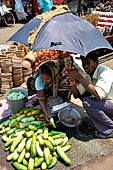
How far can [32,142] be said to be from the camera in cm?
268

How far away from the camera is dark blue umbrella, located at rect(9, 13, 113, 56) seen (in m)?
2.51

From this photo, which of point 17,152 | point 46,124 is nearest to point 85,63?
point 46,124

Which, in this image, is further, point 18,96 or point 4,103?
point 4,103

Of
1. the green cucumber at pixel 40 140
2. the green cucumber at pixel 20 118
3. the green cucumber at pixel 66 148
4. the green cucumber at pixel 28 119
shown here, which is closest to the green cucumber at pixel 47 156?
the green cucumber at pixel 40 140

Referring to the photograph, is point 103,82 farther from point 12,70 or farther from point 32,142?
point 12,70

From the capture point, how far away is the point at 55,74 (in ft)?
10.6

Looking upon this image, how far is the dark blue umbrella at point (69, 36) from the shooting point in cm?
251

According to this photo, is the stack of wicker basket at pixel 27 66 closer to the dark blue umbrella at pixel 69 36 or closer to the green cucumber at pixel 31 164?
the dark blue umbrella at pixel 69 36

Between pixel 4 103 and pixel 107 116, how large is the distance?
2.17 meters

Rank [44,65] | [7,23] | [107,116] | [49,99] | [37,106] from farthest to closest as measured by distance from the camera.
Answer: [7,23] → [37,106] → [49,99] → [44,65] → [107,116]

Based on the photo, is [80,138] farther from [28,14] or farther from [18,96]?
[28,14]

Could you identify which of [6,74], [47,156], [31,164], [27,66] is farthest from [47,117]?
[27,66]

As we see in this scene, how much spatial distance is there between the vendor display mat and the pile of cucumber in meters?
0.07

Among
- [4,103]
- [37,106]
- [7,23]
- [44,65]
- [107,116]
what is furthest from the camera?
[7,23]
